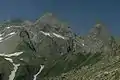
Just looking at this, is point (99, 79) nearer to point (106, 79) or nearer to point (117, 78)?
point (106, 79)

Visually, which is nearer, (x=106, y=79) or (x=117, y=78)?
(x=117, y=78)

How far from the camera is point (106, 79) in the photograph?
304ft

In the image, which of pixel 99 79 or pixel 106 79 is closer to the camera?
pixel 106 79

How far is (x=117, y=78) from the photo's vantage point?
283 ft

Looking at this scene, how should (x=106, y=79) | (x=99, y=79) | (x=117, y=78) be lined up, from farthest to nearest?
(x=99, y=79) < (x=106, y=79) < (x=117, y=78)

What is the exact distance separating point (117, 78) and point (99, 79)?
1519cm

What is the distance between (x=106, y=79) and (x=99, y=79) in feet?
28.3

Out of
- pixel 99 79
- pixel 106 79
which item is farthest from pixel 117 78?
pixel 99 79

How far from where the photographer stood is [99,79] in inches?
3981

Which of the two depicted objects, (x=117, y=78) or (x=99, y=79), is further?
(x=99, y=79)

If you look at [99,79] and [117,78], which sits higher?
[117,78]

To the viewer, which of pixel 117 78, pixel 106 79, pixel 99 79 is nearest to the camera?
pixel 117 78
